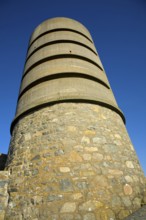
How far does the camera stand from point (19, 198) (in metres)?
3.87

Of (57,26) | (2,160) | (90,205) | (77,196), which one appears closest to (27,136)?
(77,196)

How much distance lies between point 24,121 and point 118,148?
2927 millimetres

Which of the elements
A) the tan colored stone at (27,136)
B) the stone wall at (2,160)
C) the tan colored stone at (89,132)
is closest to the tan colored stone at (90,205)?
the tan colored stone at (89,132)

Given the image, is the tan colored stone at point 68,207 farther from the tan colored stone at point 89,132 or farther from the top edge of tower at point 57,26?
the top edge of tower at point 57,26

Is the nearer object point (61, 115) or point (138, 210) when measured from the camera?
point (138, 210)

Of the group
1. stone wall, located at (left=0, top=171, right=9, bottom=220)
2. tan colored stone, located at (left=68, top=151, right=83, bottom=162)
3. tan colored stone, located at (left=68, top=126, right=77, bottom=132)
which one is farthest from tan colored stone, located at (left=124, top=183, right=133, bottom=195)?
stone wall, located at (left=0, top=171, right=9, bottom=220)

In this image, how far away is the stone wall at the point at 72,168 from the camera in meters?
3.55

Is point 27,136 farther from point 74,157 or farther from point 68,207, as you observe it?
point 68,207

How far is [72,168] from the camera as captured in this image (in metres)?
3.98

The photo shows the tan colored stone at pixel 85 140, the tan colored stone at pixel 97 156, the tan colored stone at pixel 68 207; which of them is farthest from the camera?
the tan colored stone at pixel 85 140

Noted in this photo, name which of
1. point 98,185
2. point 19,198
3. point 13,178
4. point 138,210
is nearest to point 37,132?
point 13,178

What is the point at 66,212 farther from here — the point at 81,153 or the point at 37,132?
the point at 37,132

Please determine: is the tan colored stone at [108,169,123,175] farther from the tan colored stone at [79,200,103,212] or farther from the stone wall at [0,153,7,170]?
the stone wall at [0,153,7,170]

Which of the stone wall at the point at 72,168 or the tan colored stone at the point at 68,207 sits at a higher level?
the stone wall at the point at 72,168
